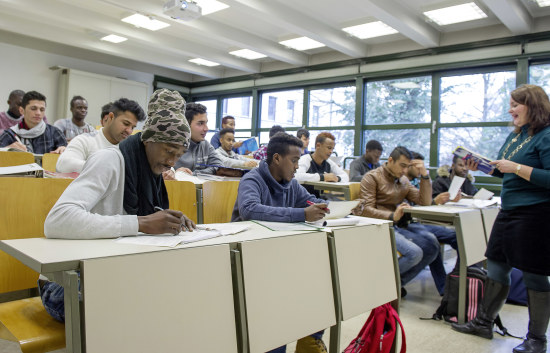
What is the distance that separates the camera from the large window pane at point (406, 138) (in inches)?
270

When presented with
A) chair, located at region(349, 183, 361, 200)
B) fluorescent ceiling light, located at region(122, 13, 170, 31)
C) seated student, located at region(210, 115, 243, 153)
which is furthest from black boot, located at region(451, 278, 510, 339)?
fluorescent ceiling light, located at region(122, 13, 170, 31)

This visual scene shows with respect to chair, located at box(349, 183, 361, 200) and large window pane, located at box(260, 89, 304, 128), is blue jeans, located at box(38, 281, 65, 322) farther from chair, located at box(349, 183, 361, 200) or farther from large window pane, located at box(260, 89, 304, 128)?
large window pane, located at box(260, 89, 304, 128)

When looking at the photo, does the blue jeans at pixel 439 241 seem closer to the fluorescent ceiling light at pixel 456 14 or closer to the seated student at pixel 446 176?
the seated student at pixel 446 176

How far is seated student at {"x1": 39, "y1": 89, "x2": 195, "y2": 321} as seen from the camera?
3.94 ft

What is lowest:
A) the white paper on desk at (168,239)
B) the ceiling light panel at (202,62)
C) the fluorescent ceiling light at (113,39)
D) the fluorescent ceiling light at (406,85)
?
the white paper on desk at (168,239)

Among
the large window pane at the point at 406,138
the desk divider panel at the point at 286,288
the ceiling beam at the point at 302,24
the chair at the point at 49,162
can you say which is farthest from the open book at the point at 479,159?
the large window pane at the point at 406,138

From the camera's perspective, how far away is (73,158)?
2.34 metres

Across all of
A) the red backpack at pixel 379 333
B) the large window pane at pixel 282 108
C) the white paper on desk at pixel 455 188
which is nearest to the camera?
the red backpack at pixel 379 333

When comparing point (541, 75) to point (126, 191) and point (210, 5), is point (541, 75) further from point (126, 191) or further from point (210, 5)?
point (126, 191)

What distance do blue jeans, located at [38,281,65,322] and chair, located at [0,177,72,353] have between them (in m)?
0.03

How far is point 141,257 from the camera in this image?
1.05 meters

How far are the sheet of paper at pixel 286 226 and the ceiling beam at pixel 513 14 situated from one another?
4545mm

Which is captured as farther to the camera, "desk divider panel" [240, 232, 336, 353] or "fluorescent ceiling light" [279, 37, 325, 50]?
"fluorescent ceiling light" [279, 37, 325, 50]

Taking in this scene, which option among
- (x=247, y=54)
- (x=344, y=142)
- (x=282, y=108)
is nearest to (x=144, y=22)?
(x=247, y=54)
